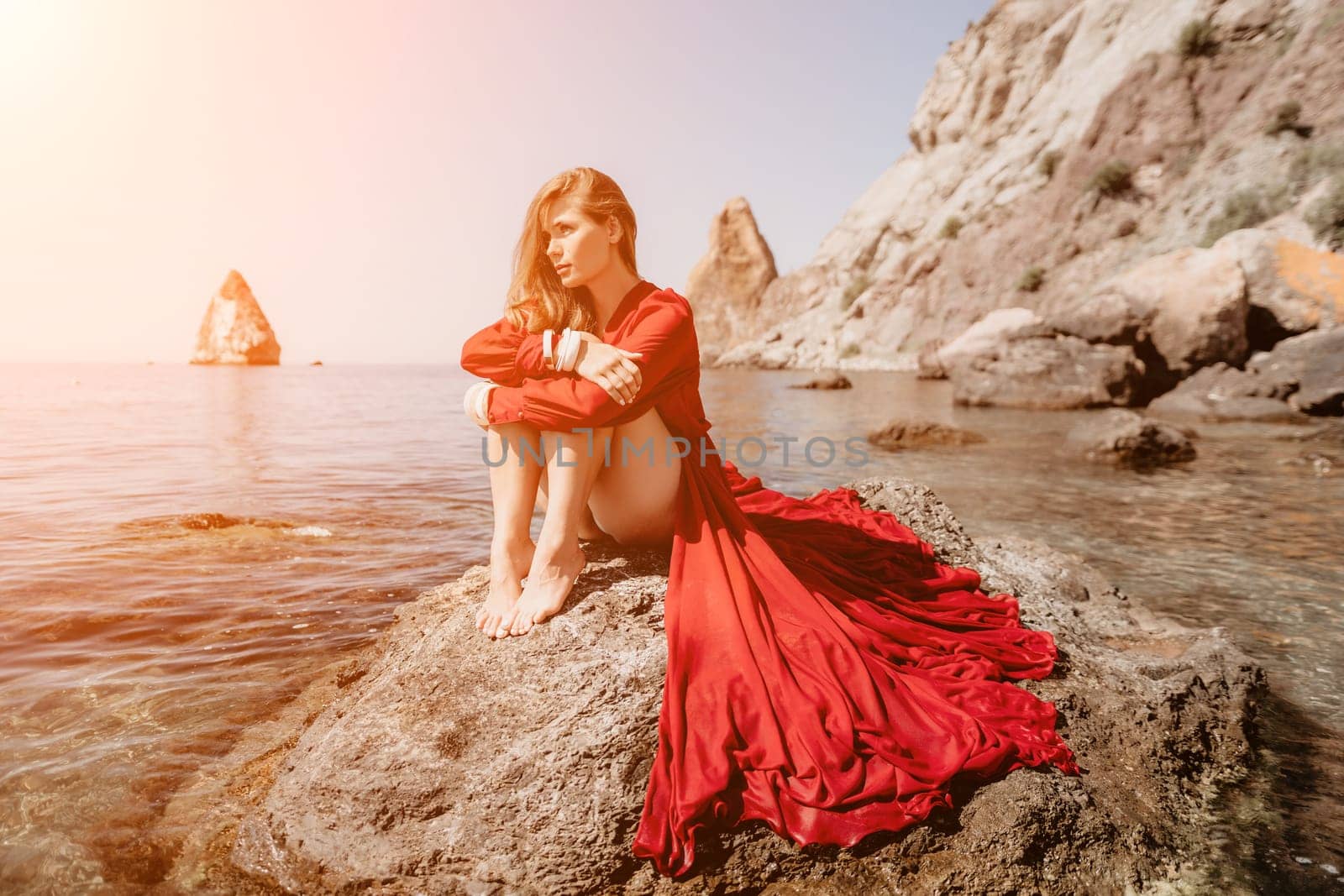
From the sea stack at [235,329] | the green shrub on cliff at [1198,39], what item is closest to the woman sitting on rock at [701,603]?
the green shrub on cliff at [1198,39]

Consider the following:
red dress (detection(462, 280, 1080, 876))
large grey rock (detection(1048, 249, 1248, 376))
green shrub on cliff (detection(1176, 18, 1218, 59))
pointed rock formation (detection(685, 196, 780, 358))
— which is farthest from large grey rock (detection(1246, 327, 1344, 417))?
pointed rock formation (detection(685, 196, 780, 358))

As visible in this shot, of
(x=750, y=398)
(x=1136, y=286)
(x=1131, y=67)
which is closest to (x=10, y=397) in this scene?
(x=750, y=398)

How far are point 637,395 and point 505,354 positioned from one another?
580 millimetres

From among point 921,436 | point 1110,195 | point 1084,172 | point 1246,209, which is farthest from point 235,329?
point 1246,209

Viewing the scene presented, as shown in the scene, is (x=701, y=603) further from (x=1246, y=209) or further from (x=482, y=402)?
(x=1246, y=209)

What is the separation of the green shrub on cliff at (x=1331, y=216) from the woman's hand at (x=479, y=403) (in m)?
25.4

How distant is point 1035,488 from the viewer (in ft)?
30.3

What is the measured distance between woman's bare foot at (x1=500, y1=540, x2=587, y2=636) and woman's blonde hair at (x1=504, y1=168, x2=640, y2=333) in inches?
34.6

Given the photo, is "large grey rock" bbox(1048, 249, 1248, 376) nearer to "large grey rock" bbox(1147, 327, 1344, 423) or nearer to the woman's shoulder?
"large grey rock" bbox(1147, 327, 1344, 423)

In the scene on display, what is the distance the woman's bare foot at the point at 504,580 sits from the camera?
8.87 feet

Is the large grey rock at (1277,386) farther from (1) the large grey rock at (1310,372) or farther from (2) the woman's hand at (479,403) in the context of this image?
(2) the woman's hand at (479,403)

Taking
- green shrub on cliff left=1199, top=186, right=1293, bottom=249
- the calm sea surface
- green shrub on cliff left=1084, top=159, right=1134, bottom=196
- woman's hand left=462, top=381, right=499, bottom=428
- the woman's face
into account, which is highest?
green shrub on cliff left=1084, top=159, right=1134, bottom=196

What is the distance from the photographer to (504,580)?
2.75 meters

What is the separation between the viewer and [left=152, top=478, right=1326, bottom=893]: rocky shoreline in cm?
214
